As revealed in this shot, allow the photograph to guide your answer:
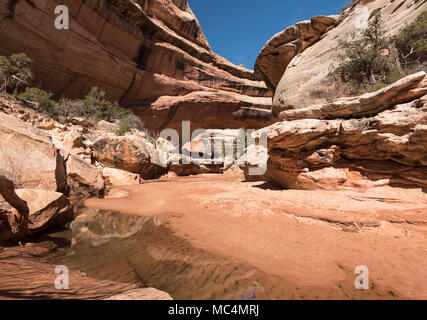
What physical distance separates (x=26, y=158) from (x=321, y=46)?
1342 cm

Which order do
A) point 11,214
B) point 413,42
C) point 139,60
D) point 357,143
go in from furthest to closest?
1. point 139,60
2. point 413,42
3. point 357,143
4. point 11,214

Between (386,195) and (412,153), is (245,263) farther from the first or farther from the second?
(412,153)

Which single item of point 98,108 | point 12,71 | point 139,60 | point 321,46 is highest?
point 139,60

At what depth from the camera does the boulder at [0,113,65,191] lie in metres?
4.35

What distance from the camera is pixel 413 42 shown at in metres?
6.54

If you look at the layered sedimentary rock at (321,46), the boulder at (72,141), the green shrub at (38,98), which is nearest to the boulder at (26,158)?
the boulder at (72,141)

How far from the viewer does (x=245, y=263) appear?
264cm

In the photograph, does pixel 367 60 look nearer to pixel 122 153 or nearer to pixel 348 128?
pixel 348 128

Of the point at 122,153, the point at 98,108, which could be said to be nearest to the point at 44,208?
the point at 122,153

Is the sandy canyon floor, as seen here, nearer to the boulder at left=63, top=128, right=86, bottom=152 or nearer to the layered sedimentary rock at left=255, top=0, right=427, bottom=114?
the layered sedimentary rock at left=255, top=0, right=427, bottom=114

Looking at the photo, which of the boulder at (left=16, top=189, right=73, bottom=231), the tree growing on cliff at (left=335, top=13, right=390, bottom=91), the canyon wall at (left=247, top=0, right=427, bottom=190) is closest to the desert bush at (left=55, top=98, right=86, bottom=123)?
the boulder at (left=16, top=189, right=73, bottom=231)

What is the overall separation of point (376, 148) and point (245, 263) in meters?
5.02

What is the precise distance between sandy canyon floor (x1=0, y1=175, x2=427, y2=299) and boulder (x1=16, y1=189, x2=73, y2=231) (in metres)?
0.43

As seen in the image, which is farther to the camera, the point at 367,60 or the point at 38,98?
the point at 38,98
